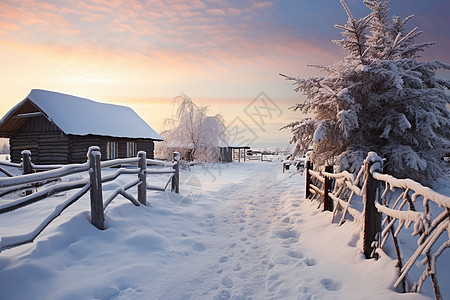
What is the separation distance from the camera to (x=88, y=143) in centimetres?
1727

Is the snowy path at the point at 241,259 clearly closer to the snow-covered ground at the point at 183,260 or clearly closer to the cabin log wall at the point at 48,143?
the snow-covered ground at the point at 183,260

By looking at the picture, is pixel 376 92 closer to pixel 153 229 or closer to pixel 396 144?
pixel 396 144

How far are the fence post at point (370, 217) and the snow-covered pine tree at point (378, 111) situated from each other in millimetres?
2374

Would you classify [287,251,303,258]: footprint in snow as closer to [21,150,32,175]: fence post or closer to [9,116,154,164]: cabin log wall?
[21,150,32,175]: fence post

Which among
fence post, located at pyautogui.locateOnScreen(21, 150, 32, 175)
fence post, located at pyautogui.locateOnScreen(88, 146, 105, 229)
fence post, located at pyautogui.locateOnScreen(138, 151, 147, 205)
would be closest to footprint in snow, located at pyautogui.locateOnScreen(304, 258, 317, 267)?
fence post, located at pyautogui.locateOnScreen(88, 146, 105, 229)

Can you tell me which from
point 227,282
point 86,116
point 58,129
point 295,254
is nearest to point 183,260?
point 227,282

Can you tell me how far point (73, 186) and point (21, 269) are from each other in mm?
1385

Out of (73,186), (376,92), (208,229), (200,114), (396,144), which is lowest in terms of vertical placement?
(208,229)

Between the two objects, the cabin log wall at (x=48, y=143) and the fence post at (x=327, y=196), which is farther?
the cabin log wall at (x=48, y=143)

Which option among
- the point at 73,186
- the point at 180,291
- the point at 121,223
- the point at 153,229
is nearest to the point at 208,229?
the point at 153,229

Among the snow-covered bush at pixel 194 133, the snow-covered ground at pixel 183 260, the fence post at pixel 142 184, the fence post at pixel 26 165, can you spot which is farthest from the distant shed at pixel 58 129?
the snow-covered ground at pixel 183 260

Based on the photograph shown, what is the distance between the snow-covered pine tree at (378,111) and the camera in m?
5.41

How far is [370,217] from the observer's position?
3.08 metres

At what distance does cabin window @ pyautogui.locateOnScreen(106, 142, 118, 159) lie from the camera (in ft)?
62.3
